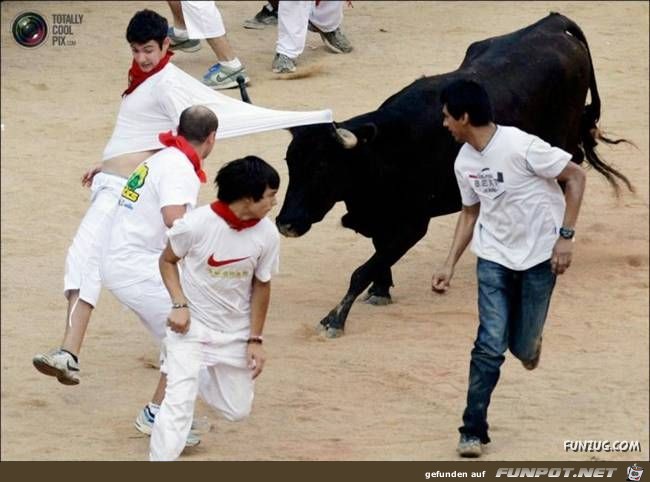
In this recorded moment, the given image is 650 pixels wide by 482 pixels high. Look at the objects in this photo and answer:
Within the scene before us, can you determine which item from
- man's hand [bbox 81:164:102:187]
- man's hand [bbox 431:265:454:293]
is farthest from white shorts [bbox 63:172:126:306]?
man's hand [bbox 431:265:454:293]

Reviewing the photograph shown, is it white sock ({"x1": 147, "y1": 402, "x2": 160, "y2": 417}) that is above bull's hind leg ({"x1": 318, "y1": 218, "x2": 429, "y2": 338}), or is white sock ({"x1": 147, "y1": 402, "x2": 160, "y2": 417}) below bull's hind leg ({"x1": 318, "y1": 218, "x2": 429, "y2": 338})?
above

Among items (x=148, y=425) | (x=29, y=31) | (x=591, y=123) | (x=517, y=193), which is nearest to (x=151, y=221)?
(x=148, y=425)

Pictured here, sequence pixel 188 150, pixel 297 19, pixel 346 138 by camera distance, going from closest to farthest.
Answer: pixel 188 150 < pixel 346 138 < pixel 297 19

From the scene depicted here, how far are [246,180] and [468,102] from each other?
1.20 m

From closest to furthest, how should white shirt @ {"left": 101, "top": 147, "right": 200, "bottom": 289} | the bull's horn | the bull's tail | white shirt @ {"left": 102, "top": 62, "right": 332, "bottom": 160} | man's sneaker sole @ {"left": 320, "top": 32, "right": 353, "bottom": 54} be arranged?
white shirt @ {"left": 101, "top": 147, "right": 200, "bottom": 289} < white shirt @ {"left": 102, "top": 62, "right": 332, "bottom": 160} < the bull's horn < the bull's tail < man's sneaker sole @ {"left": 320, "top": 32, "right": 353, "bottom": 54}

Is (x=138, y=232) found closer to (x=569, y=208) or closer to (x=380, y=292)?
(x=569, y=208)

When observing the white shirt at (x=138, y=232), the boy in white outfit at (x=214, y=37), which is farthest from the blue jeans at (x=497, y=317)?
the boy in white outfit at (x=214, y=37)

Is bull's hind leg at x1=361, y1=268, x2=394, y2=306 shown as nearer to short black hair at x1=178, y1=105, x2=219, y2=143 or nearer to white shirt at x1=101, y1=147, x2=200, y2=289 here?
white shirt at x1=101, y1=147, x2=200, y2=289

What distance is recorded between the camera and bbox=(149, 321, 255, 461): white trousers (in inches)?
317

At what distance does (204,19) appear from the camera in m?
15.2

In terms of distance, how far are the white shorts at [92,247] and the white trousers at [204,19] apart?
5.94m

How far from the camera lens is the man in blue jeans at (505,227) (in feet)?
27.6

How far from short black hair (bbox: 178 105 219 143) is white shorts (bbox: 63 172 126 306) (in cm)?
109

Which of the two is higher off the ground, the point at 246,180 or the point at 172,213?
the point at 246,180
